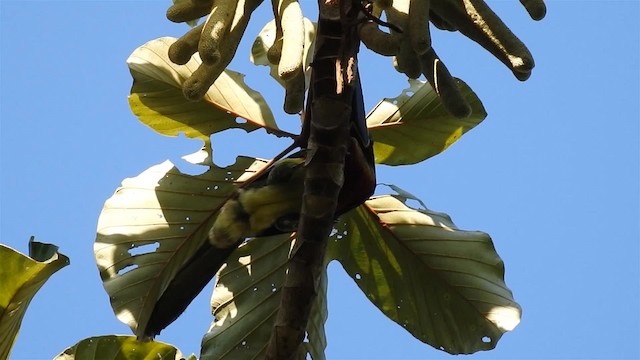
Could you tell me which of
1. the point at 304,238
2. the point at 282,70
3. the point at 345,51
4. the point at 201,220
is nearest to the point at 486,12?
the point at 345,51

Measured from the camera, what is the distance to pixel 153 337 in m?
2.90

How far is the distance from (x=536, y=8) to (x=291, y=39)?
0.54 m

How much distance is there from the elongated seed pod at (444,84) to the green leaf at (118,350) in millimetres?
1288

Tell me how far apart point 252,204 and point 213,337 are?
684 millimetres

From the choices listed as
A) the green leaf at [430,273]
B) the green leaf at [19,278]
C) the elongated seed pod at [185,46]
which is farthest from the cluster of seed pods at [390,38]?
the green leaf at [430,273]

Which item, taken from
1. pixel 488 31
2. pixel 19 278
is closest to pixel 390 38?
pixel 488 31

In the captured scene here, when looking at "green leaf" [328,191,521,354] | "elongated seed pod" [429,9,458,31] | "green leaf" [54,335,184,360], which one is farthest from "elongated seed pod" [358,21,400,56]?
"green leaf" [54,335,184,360]

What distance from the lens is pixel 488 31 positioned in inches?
88.3

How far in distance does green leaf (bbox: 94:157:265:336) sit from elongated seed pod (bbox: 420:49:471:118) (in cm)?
101

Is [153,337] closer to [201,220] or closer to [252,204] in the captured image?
[201,220]

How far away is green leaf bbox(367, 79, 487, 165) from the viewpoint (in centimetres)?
322

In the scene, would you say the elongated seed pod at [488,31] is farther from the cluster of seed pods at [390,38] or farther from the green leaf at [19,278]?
the green leaf at [19,278]

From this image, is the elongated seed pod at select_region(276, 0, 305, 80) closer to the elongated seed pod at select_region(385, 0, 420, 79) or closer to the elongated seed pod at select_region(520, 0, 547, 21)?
the elongated seed pod at select_region(385, 0, 420, 79)

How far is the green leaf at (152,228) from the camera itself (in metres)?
2.98
